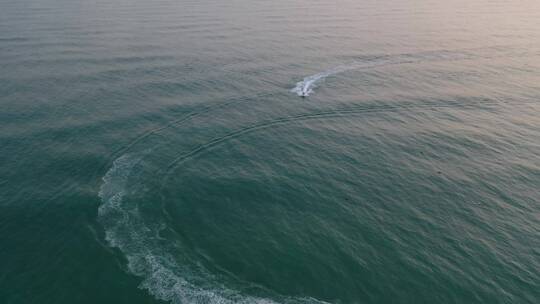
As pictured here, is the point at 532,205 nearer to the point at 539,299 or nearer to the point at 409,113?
the point at 539,299

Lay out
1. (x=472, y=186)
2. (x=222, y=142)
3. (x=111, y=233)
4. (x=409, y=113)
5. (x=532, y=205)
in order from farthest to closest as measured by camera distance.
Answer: (x=409, y=113), (x=222, y=142), (x=472, y=186), (x=532, y=205), (x=111, y=233)

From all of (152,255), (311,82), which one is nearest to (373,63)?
(311,82)

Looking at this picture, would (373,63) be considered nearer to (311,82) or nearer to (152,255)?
(311,82)

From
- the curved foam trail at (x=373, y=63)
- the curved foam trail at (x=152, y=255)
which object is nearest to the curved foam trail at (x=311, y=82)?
the curved foam trail at (x=373, y=63)

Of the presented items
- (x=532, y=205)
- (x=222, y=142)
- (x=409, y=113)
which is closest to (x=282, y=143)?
(x=222, y=142)

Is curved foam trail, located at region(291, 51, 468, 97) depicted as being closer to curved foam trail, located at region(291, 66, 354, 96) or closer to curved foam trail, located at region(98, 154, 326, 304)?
curved foam trail, located at region(291, 66, 354, 96)

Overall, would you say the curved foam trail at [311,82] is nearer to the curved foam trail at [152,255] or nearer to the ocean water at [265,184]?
the ocean water at [265,184]
